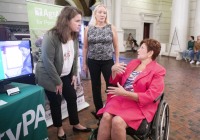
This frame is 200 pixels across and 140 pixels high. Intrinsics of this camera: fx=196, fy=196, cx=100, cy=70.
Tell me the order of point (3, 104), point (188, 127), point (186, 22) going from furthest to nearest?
point (186, 22) → point (188, 127) → point (3, 104)

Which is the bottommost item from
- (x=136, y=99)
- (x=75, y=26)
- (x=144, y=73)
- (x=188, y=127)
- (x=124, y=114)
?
(x=188, y=127)

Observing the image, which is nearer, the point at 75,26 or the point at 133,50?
the point at 75,26

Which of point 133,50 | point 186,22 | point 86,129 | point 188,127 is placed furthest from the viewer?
point 133,50

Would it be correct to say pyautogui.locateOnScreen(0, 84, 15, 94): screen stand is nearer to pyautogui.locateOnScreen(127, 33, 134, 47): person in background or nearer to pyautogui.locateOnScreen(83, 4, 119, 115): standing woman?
pyautogui.locateOnScreen(83, 4, 119, 115): standing woman

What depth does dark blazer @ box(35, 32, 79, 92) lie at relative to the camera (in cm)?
181

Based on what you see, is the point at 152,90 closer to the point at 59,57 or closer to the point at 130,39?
the point at 59,57

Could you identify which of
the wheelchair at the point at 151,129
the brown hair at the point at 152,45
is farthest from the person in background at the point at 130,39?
the wheelchair at the point at 151,129

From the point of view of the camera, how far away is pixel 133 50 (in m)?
12.3

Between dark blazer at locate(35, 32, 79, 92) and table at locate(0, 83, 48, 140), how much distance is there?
22cm

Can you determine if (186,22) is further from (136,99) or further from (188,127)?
(136,99)

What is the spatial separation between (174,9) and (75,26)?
30.6 feet

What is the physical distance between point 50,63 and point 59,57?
118 millimetres

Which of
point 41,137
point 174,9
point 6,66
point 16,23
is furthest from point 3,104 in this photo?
point 174,9

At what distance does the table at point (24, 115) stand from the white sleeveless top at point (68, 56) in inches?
16.8
